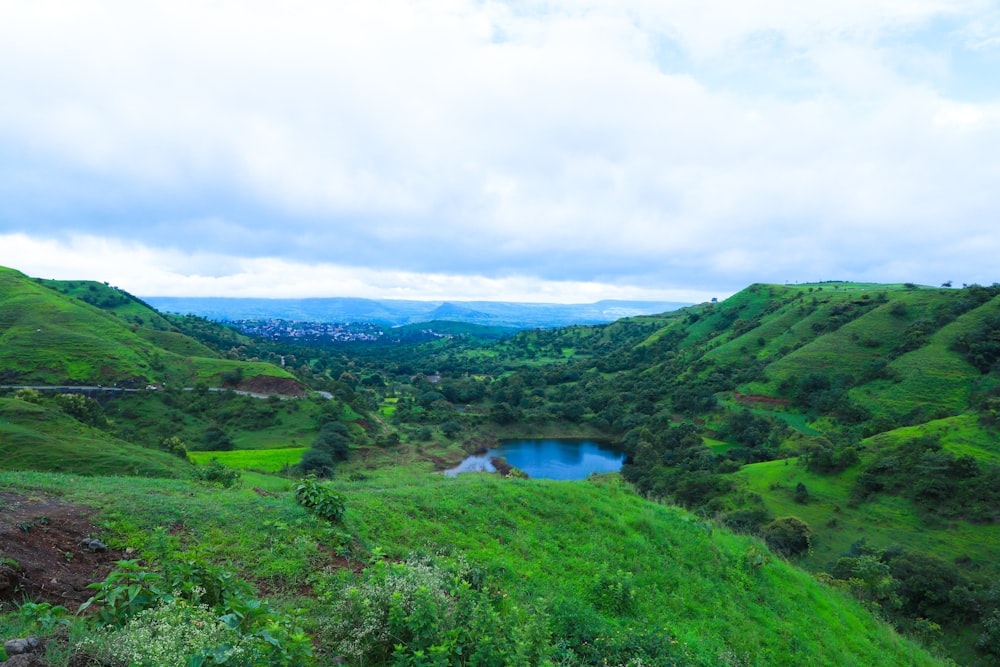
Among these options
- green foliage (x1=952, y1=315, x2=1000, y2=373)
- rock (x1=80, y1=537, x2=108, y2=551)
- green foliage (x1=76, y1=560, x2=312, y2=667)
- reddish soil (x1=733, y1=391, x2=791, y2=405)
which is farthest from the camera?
reddish soil (x1=733, y1=391, x2=791, y2=405)

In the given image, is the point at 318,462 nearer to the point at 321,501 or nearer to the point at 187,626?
the point at 321,501

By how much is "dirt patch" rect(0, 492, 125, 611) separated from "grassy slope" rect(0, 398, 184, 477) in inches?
433

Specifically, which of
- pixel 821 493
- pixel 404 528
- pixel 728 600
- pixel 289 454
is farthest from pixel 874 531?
pixel 289 454

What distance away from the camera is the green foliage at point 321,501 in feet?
34.8

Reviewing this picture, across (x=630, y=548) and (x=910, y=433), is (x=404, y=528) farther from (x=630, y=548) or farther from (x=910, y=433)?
(x=910, y=433)

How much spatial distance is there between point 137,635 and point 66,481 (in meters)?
11.3

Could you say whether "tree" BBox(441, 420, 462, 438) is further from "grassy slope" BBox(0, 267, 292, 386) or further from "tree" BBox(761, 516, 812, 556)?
"tree" BBox(761, 516, 812, 556)

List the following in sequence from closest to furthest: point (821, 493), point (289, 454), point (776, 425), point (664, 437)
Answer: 1. point (821, 493)
2. point (289, 454)
3. point (776, 425)
4. point (664, 437)

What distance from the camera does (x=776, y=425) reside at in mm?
62156

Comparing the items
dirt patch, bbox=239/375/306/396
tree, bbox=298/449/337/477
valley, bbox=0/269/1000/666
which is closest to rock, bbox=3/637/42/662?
valley, bbox=0/269/1000/666

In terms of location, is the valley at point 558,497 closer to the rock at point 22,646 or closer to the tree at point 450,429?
the rock at point 22,646

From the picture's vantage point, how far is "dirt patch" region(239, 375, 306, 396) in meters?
71.4

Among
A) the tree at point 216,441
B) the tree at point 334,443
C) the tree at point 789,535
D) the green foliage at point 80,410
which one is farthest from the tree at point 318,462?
the tree at point 789,535

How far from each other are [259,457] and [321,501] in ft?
155
